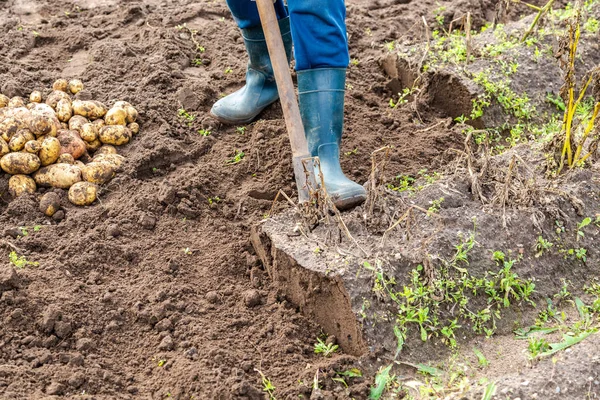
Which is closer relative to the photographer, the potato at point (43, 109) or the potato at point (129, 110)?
the potato at point (43, 109)

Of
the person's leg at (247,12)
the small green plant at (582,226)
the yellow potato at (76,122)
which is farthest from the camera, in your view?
the person's leg at (247,12)

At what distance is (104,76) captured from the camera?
411 cm

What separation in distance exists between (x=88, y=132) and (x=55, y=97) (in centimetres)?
34

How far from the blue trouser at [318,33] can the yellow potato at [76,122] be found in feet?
3.76

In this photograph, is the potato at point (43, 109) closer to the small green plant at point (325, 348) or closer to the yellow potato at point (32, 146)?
the yellow potato at point (32, 146)

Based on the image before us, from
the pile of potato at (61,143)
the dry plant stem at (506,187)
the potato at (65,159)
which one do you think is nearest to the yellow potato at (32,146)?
the pile of potato at (61,143)

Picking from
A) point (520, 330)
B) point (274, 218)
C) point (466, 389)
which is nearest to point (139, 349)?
point (274, 218)

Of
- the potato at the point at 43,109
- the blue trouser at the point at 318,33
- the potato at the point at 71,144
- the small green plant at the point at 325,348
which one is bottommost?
the small green plant at the point at 325,348

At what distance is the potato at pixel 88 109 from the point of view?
3682 millimetres

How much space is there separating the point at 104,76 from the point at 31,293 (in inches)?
66.5

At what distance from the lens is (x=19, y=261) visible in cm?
295

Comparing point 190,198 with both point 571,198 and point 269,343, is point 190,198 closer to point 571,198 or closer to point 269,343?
point 269,343

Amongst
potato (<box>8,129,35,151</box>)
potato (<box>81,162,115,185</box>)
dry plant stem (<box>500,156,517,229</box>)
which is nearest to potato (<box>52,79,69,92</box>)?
potato (<box>8,129,35,151</box>)

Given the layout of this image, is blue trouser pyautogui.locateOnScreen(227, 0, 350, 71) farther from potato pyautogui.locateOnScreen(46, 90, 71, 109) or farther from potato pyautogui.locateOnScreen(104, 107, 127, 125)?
potato pyautogui.locateOnScreen(46, 90, 71, 109)
